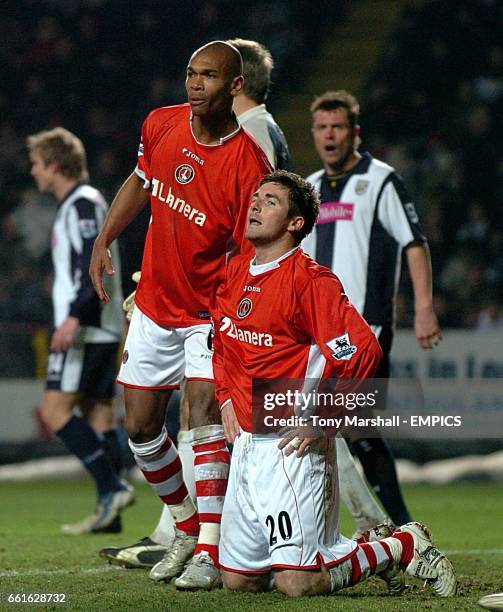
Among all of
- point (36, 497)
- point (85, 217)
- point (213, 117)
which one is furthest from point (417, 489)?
point (213, 117)

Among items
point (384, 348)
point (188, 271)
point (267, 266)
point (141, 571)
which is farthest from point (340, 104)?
point (141, 571)

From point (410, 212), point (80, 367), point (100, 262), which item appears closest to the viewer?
point (100, 262)

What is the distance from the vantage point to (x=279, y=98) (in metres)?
16.2

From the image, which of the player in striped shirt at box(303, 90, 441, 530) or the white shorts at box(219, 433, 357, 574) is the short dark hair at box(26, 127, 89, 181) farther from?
the white shorts at box(219, 433, 357, 574)

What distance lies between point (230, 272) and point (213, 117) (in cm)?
63

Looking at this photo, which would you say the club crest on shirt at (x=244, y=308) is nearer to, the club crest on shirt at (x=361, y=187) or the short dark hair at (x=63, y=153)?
the club crest on shirt at (x=361, y=187)

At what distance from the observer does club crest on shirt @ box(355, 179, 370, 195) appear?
5.97m

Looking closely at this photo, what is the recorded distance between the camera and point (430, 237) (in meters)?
12.8

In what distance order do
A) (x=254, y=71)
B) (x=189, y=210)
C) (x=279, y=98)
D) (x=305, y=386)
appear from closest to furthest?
(x=305, y=386) → (x=189, y=210) → (x=254, y=71) → (x=279, y=98)

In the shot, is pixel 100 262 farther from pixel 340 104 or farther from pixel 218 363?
pixel 340 104

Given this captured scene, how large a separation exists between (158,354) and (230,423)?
1.99 ft

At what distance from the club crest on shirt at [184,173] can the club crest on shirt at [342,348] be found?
3.39 feet

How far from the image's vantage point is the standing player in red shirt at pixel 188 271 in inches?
187

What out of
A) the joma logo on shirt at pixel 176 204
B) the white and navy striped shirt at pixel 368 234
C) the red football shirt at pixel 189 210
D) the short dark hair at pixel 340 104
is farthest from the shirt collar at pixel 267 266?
the short dark hair at pixel 340 104
